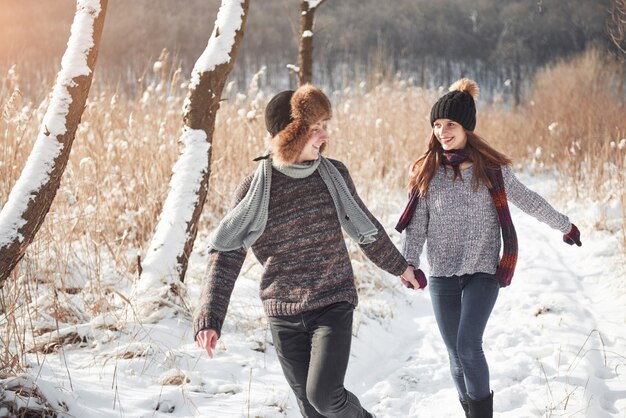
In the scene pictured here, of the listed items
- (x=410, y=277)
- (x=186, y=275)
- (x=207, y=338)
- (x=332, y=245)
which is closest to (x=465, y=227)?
(x=410, y=277)

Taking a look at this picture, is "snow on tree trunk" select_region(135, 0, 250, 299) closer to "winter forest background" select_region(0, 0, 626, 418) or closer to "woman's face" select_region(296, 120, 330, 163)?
"winter forest background" select_region(0, 0, 626, 418)

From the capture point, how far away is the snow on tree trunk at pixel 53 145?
2.54 meters

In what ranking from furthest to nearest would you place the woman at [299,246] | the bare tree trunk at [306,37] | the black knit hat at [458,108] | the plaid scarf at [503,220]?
the bare tree trunk at [306,37] < the black knit hat at [458,108] < the plaid scarf at [503,220] < the woman at [299,246]

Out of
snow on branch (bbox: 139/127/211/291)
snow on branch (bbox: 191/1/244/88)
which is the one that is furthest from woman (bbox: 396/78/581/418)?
snow on branch (bbox: 191/1/244/88)

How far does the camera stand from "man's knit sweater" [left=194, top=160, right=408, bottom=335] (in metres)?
2.35

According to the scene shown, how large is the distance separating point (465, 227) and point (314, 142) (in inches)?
38.6

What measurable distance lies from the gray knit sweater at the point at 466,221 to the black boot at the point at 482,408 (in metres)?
0.63

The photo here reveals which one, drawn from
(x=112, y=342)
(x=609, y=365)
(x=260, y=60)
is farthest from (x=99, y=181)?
(x=260, y=60)

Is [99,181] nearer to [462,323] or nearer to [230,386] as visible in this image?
[230,386]

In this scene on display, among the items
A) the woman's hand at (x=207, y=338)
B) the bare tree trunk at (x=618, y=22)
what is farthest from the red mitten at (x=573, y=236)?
the bare tree trunk at (x=618, y=22)

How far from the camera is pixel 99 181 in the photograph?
5.63m

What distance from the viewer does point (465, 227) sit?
9.46 feet

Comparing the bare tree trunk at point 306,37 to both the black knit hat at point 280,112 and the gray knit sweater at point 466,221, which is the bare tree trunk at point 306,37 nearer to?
the gray knit sweater at point 466,221

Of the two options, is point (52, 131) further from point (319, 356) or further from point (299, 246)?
point (319, 356)
